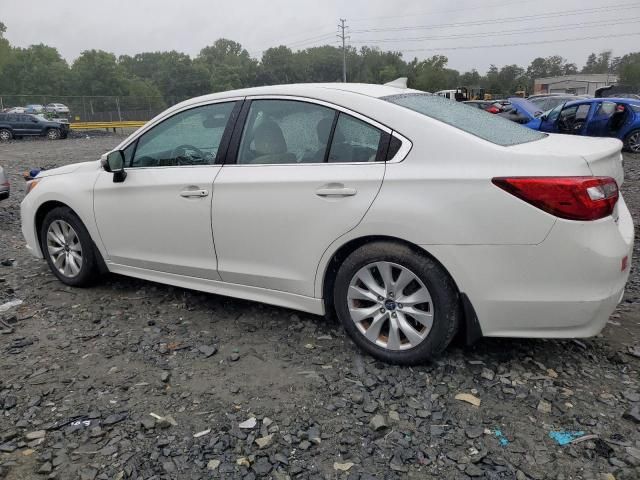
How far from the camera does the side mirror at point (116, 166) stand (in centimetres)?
396

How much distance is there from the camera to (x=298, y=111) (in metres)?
3.38

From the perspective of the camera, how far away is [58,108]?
138 feet

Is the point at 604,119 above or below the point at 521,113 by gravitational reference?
below

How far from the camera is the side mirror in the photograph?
3.96 m

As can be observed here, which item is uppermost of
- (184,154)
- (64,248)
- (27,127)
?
(27,127)

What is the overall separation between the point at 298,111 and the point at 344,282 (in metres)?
1.16

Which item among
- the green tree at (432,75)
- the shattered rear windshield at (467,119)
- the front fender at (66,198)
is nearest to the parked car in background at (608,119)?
the shattered rear windshield at (467,119)

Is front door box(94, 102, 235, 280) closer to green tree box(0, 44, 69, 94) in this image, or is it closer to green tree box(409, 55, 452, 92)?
green tree box(409, 55, 452, 92)

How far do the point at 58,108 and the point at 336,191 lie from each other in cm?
4579

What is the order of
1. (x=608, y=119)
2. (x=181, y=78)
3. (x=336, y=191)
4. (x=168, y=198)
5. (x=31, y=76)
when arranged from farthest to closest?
(x=181, y=78)
(x=31, y=76)
(x=608, y=119)
(x=168, y=198)
(x=336, y=191)

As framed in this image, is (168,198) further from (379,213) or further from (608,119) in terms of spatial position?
(608,119)

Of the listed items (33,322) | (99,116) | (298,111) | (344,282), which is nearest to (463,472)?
(344,282)

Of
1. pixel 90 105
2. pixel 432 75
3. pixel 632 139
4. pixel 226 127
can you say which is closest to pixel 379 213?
pixel 226 127

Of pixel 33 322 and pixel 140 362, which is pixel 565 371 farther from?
pixel 33 322
